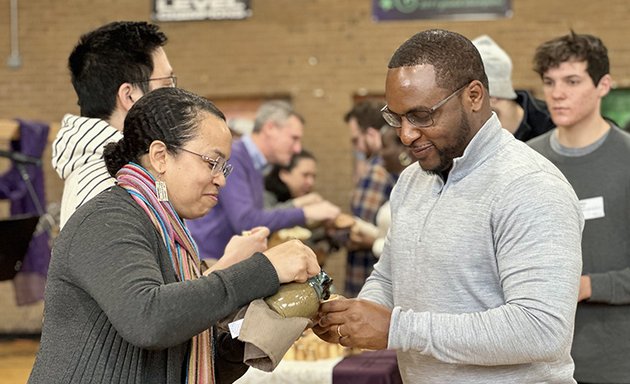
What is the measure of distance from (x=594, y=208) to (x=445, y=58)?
1.34m

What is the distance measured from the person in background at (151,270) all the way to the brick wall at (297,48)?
691 cm

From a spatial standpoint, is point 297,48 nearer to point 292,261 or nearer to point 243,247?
point 243,247

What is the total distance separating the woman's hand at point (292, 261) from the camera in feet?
6.81

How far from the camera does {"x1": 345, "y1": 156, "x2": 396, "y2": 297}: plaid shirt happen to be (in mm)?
5996

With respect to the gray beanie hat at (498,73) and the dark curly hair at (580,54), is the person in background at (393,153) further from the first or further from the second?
the dark curly hair at (580,54)

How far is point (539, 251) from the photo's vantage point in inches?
79.9

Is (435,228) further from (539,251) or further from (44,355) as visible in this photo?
(44,355)

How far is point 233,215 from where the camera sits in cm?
455

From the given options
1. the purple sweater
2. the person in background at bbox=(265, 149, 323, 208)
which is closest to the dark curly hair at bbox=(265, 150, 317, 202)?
the person in background at bbox=(265, 149, 323, 208)

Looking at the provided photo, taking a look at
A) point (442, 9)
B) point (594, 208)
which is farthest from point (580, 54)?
point (442, 9)

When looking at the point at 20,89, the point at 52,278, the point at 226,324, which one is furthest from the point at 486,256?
the point at 20,89

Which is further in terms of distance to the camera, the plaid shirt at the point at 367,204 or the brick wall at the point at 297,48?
the brick wall at the point at 297,48

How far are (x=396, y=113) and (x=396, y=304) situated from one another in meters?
0.48

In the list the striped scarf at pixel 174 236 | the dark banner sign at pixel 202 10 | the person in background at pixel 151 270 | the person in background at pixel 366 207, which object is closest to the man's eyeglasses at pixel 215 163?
the person in background at pixel 151 270
